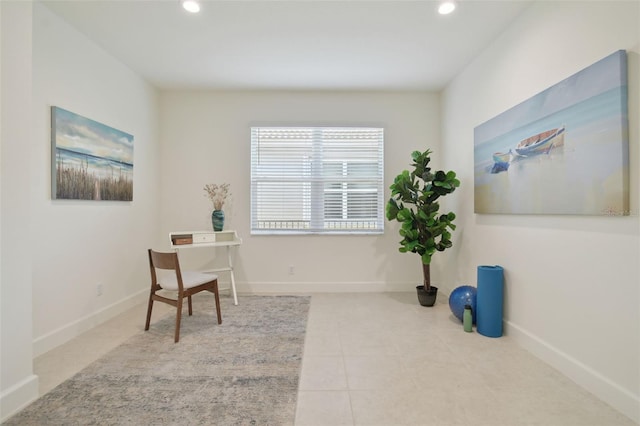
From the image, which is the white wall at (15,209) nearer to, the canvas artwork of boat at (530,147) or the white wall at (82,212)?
the white wall at (82,212)

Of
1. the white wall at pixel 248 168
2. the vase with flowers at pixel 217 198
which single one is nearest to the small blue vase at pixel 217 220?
the vase with flowers at pixel 217 198

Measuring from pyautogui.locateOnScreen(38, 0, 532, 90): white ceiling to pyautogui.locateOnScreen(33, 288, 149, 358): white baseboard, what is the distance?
8.85ft

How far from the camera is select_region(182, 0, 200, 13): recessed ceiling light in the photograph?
2.24 metres

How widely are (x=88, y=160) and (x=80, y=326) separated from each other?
1.56m

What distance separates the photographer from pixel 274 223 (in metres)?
4.05

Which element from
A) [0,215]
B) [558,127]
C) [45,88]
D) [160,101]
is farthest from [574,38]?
[160,101]

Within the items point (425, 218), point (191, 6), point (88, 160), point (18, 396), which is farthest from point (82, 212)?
point (425, 218)

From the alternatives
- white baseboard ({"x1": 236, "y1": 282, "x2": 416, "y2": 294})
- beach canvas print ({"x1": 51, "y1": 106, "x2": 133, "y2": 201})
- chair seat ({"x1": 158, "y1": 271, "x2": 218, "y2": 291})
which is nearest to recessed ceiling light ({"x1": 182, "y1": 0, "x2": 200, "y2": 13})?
beach canvas print ({"x1": 51, "y1": 106, "x2": 133, "y2": 201})

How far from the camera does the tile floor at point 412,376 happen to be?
157 cm

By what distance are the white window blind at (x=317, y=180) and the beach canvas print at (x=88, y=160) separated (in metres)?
1.51

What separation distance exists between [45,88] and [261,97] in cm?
227

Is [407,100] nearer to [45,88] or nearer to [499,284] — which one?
[499,284]

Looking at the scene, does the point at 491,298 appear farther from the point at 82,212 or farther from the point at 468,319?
the point at 82,212

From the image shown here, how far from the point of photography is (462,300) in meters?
2.77
